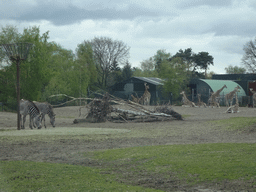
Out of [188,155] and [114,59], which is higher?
[114,59]

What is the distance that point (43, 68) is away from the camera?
39.2 metres

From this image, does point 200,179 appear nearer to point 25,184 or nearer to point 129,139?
point 25,184

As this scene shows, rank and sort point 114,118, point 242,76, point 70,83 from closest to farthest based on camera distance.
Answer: point 114,118
point 70,83
point 242,76

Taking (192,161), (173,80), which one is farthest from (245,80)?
(192,161)

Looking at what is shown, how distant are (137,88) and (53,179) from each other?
51.2m

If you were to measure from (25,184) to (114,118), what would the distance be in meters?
19.3

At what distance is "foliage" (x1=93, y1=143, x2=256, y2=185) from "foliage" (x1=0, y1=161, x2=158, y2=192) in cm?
98

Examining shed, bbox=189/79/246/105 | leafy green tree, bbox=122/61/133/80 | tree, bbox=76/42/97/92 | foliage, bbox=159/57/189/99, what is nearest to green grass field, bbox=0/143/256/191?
shed, bbox=189/79/246/105

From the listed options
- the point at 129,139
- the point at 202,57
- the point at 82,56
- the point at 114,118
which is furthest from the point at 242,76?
the point at 129,139

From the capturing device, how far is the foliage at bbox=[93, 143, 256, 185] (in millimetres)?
7176

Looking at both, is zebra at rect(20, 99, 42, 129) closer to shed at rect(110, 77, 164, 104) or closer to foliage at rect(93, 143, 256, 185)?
foliage at rect(93, 143, 256, 185)

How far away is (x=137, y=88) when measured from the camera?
58.2 metres

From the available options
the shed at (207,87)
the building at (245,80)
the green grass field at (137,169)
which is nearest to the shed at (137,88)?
the shed at (207,87)

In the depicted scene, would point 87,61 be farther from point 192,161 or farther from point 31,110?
point 192,161
